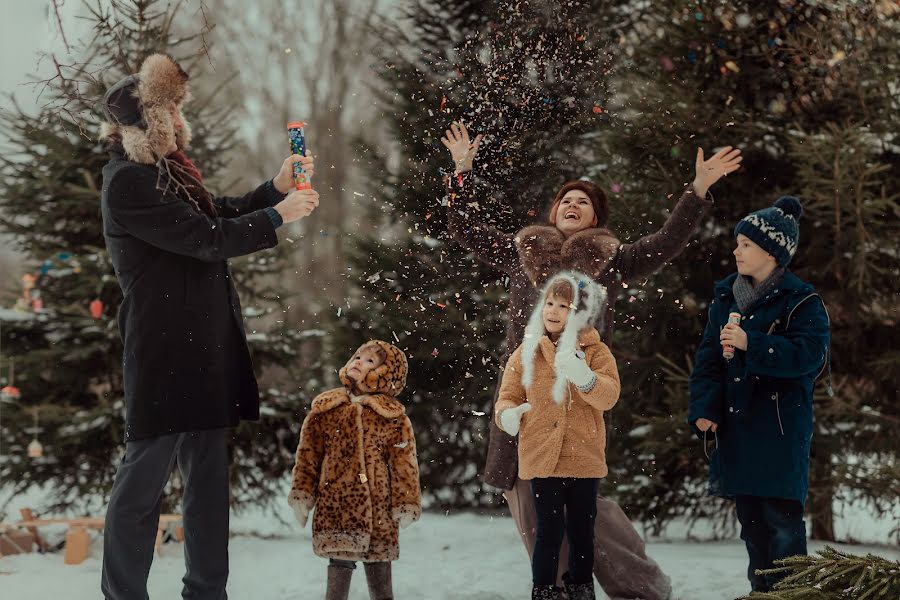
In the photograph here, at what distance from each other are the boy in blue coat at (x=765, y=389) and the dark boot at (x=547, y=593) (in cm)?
82

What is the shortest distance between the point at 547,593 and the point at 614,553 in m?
0.63

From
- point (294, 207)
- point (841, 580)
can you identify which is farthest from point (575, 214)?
point (841, 580)

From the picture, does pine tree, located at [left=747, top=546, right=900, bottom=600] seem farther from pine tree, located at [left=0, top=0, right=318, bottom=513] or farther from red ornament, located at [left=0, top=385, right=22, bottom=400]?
red ornament, located at [left=0, top=385, right=22, bottom=400]

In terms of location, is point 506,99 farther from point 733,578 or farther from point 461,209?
point 733,578

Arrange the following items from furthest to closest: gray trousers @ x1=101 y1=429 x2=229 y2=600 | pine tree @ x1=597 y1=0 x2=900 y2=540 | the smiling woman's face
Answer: pine tree @ x1=597 y1=0 x2=900 y2=540
the smiling woman's face
gray trousers @ x1=101 y1=429 x2=229 y2=600

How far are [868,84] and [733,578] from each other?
317cm

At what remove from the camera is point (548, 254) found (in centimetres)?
457

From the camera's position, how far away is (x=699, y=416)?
4309 millimetres

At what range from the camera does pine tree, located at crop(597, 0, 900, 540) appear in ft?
19.8

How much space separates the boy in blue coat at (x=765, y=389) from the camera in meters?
4.14

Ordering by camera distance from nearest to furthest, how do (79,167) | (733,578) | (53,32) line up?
1. (53,32)
2. (733,578)
3. (79,167)

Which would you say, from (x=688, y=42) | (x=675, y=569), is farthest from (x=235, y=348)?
(x=688, y=42)

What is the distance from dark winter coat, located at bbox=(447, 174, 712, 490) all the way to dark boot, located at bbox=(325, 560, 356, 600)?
2.59ft

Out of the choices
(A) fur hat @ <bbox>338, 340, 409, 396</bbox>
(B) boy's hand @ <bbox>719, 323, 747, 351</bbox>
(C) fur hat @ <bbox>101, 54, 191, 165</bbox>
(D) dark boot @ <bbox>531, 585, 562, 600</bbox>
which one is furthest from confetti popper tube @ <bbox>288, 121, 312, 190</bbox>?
(D) dark boot @ <bbox>531, 585, 562, 600</bbox>
